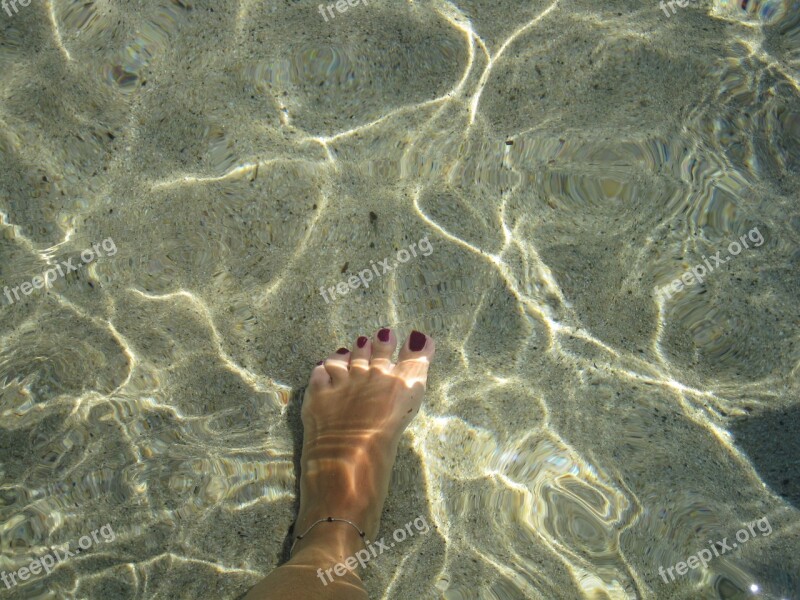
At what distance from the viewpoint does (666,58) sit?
277 centimetres

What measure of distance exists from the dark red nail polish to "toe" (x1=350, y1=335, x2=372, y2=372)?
22cm

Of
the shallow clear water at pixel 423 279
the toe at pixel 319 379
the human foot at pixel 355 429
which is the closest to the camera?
the shallow clear water at pixel 423 279

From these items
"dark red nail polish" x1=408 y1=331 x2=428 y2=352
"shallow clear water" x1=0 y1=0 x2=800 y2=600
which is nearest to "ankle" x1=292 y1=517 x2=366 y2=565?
"shallow clear water" x1=0 y1=0 x2=800 y2=600

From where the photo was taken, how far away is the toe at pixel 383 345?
2.80 meters

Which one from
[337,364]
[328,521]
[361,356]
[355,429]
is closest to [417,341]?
[361,356]

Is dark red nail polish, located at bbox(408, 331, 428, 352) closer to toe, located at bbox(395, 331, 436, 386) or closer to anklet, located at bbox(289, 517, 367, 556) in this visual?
toe, located at bbox(395, 331, 436, 386)

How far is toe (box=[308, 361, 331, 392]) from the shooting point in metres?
2.78

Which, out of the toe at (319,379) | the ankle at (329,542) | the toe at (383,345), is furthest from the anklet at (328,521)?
the toe at (383,345)

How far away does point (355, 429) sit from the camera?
113 inches

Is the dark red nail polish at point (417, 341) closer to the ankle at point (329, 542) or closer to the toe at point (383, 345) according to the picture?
the toe at point (383, 345)

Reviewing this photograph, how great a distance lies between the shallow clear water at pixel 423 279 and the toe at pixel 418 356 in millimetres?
67

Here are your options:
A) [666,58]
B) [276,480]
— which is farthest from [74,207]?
[666,58]

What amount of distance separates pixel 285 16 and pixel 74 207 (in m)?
1.31

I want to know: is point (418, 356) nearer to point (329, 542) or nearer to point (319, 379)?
point (319, 379)
